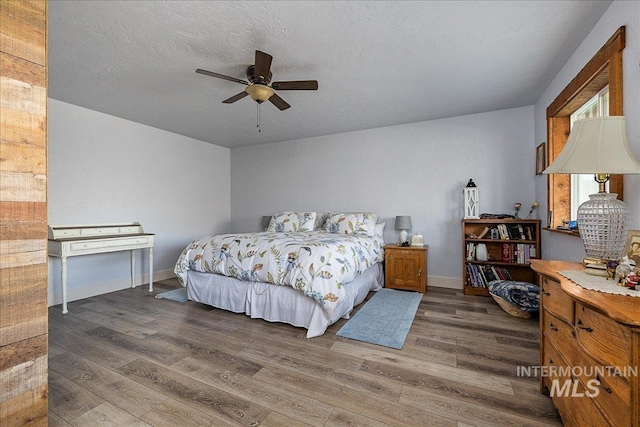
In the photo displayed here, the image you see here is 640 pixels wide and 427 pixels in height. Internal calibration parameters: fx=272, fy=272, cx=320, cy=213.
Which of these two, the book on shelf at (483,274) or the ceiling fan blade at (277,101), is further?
the book on shelf at (483,274)

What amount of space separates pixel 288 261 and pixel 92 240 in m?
2.35

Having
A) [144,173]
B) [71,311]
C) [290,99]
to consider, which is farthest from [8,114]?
[144,173]

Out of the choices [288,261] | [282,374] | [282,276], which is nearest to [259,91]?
[288,261]

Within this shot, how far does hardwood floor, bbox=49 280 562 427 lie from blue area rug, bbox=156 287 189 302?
0.57 metres

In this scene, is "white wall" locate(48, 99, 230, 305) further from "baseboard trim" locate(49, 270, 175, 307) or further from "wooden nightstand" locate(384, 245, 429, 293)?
"wooden nightstand" locate(384, 245, 429, 293)

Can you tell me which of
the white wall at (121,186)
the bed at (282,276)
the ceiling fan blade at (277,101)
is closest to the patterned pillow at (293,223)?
the bed at (282,276)

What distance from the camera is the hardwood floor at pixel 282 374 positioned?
1.45 metres

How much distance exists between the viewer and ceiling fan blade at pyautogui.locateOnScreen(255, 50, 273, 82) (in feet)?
6.71

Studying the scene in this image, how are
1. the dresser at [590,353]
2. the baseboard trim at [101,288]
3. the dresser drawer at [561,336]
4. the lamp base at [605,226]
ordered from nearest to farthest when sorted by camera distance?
the dresser at [590,353] → the dresser drawer at [561,336] → the lamp base at [605,226] → the baseboard trim at [101,288]

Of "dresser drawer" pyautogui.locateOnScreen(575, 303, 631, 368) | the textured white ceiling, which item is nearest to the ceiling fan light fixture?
the textured white ceiling

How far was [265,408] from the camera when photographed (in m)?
1.50

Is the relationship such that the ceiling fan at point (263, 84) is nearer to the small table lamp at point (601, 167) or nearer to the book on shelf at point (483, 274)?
the small table lamp at point (601, 167)

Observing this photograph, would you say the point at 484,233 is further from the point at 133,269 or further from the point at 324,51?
the point at 133,269

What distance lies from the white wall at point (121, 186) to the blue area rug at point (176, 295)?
2.70 feet
